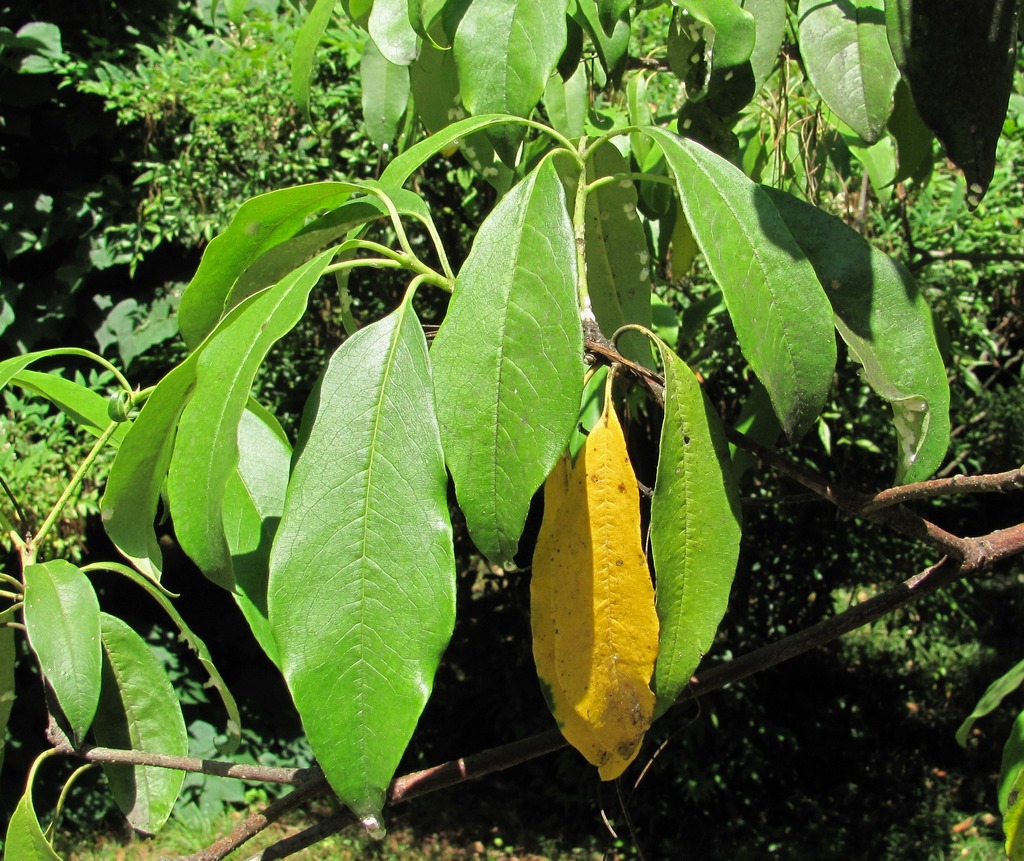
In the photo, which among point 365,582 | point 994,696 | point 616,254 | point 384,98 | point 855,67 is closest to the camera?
point 365,582

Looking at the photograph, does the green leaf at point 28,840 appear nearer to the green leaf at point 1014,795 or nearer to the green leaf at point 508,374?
the green leaf at point 508,374

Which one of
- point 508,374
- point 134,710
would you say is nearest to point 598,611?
point 508,374

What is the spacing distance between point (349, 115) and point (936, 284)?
2.09 m

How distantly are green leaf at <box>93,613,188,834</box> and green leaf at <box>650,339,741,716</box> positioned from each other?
656 millimetres

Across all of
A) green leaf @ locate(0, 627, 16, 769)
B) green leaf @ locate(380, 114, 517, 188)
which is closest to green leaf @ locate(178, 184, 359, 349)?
green leaf @ locate(380, 114, 517, 188)

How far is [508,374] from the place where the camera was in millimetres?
656

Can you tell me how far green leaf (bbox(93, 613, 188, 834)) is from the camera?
43.2 inches

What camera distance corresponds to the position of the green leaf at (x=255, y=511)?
0.81 m

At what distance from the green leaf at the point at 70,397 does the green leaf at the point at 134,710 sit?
0.23 metres

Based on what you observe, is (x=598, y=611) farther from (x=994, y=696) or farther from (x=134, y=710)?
(x=994, y=696)

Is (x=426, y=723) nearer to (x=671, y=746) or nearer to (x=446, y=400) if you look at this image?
(x=671, y=746)

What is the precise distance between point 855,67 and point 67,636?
0.89 metres

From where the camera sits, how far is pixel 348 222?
0.85m

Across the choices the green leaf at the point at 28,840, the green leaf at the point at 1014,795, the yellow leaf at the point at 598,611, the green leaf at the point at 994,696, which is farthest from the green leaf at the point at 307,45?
the green leaf at the point at 994,696
